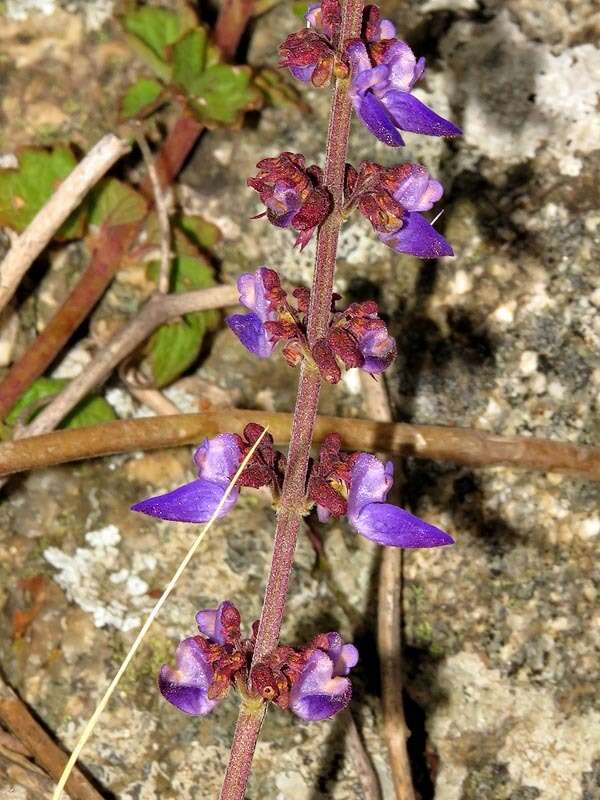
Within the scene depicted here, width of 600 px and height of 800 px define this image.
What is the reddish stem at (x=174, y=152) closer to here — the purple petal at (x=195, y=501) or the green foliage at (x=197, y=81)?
the green foliage at (x=197, y=81)

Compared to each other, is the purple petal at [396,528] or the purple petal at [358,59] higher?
the purple petal at [358,59]

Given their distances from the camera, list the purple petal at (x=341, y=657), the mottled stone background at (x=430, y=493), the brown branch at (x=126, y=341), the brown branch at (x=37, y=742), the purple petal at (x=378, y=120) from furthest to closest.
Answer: the brown branch at (x=126, y=341) < the mottled stone background at (x=430, y=493) < the brown branch at (x=37, y=742) < the purple petal at (x=341, y=657) < the purple petal at (x=378, y=120)

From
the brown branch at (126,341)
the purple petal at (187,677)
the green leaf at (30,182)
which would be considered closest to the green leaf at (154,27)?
the green leaf at (30,182)

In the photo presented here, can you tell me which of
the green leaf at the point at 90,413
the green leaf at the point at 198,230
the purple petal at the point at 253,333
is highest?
the purple petal at the point at 253,333

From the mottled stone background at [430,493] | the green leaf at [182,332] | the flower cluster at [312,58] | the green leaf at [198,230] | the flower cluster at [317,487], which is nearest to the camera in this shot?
the flower cluster at [312,58]

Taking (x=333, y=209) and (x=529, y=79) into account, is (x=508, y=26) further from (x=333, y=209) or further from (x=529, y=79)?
(x=333, y=209)

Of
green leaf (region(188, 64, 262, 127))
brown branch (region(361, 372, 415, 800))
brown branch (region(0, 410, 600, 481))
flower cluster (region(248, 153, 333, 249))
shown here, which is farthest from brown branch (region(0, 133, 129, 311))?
flower cluster (region(248, 153, 333, 249))

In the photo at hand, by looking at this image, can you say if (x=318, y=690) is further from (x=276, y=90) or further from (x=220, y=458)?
(x=276, y=90)
